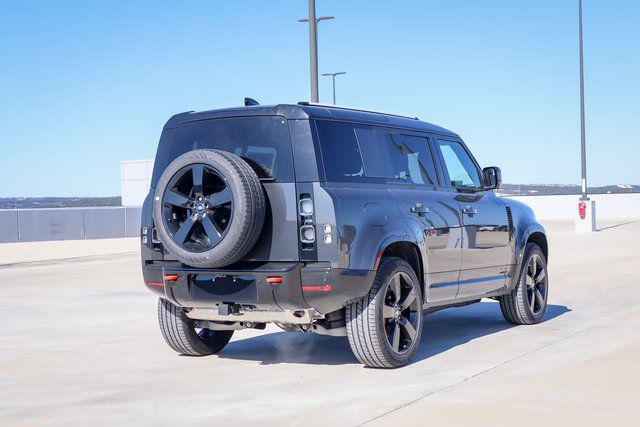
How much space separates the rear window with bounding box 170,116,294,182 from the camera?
7.45 meters

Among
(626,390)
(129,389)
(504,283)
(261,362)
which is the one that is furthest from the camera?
(504,283)

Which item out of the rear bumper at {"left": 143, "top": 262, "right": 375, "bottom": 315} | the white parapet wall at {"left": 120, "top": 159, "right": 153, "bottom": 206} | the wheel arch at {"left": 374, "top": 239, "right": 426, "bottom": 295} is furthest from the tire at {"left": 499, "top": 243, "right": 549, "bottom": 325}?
the white parapet wall at {"left": 120, "top": 159, "right": 153, "bottom": 206}

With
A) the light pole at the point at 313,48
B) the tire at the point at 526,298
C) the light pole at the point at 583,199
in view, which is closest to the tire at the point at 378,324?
the tire at the point at 526,298

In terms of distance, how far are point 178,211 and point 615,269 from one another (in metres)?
11.5

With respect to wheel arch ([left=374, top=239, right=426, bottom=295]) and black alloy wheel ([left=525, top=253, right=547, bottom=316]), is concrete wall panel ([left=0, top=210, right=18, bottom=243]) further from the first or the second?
wheel arch ([left=374, top=239, right=426, bottom=295])

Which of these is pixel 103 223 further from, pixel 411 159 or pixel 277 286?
pixel 277 286

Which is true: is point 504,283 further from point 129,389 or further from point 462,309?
point 129,389

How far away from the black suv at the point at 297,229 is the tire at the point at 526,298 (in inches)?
63.2

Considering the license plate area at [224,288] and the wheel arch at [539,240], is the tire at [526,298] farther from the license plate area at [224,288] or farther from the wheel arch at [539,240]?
the license plate area at [224,288]

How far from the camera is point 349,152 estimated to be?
7.77 metres

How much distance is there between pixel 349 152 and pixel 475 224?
1.99m

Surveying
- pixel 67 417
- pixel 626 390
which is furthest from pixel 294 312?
pixel 626 390

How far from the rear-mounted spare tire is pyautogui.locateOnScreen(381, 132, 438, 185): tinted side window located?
5.02 feet

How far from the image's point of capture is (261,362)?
8.24 meters
